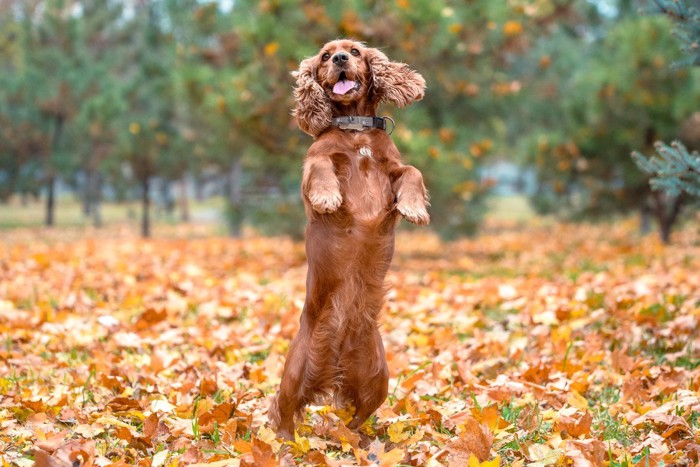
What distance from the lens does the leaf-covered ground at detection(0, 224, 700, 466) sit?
2.57 m

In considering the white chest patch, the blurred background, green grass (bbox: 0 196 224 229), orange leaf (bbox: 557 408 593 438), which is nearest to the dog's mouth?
the white chest patch

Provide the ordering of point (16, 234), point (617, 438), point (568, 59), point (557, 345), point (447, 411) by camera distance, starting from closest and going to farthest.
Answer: point (617, 438) < point (447, 411) < point (557, 345) < point (16, 234) < point (568, 59)

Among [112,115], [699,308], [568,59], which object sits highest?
[568,59]

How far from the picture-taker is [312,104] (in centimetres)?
271

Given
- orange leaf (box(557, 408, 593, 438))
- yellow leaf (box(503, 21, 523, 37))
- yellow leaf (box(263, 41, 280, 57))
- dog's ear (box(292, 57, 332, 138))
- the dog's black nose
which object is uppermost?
yellow leaf (box(503, 21, 523, 37))

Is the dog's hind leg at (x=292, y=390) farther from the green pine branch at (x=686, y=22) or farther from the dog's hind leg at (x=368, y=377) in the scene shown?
the green pine branch at (x=686, y=22)

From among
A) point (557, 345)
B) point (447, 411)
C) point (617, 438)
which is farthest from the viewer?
point (557, 345)

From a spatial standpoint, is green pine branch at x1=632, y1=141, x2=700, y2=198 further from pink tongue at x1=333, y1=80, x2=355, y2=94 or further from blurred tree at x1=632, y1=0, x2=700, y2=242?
pink tongue at x1=333, y1=80, x2=355, y2=94

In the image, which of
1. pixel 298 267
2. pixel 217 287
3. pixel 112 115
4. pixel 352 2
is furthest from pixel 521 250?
pixel 112 115

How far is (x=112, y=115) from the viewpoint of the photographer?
51.7 feet

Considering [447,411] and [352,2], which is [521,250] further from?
[447,411]

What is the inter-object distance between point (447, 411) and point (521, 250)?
27.9ft

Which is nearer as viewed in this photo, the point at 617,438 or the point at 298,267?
the point at 617,438

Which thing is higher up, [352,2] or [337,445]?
[352,2]
